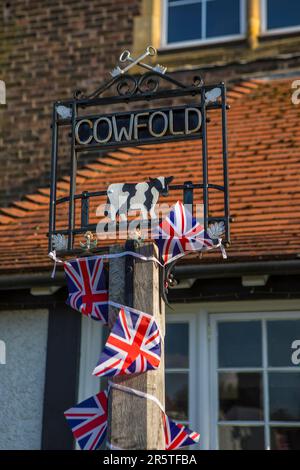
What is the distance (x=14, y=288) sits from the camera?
6.31 meters

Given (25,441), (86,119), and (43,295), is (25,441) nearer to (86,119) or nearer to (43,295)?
(43,295)

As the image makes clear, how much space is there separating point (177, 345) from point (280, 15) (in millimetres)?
3964

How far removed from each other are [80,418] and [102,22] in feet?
18.9

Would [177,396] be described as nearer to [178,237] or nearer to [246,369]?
[246,369]

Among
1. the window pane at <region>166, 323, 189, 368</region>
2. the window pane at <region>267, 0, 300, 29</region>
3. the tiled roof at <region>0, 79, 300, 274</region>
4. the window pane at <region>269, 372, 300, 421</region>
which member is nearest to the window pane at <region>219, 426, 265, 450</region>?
the window pane at <region>269, 372, 300, 421</region>

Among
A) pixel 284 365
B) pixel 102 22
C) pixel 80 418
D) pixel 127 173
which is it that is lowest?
pixel 80 418

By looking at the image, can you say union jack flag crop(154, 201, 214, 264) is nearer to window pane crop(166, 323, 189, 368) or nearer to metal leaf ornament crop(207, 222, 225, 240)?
metal leaf ornament crop(207, 222, 225, 240)

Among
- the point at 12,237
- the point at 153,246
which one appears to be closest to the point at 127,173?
the point at 12,237

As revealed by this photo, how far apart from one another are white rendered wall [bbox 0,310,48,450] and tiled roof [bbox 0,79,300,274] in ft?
1.61

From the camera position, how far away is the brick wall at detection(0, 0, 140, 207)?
8.42 m

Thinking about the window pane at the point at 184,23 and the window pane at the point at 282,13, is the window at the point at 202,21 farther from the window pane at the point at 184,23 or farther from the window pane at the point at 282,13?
the window pane at the point at 282,13

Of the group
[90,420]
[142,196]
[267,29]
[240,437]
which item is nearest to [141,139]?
[142,196]

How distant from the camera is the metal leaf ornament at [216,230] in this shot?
4.19 metres

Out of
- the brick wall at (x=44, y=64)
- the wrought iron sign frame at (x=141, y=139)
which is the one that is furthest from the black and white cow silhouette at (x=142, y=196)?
the brick wall at (x=44, y=64)
